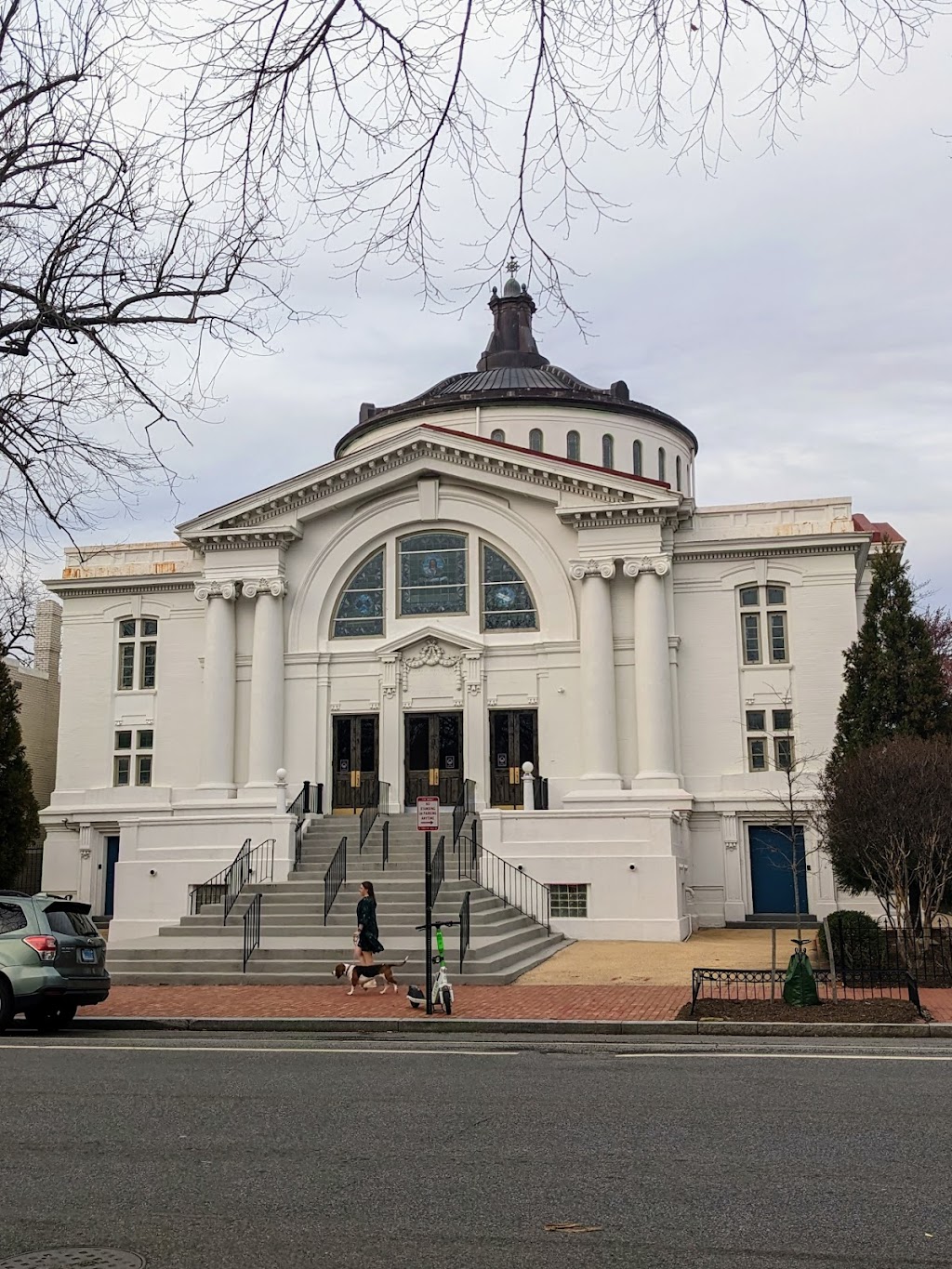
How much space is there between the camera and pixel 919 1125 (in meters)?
8.82

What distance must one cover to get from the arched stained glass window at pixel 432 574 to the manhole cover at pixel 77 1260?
2989cm

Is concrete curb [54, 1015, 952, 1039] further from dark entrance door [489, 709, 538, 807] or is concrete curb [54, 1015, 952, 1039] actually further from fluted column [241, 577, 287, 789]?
dark entrance door [489, 709, 538, 807]

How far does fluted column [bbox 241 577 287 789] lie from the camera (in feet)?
114

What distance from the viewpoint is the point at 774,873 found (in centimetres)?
3322

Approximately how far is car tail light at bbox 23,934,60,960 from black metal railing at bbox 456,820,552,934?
1353 centimetres

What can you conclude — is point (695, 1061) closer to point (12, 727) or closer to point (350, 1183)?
point (350, 1183)

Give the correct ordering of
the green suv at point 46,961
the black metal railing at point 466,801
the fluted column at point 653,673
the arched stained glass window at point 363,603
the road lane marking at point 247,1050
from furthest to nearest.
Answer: the arched stained glass window at point 363,603, the fluted column at point 653,673, the black metal railing at point 466,801, the green suv at point 46,961, the road lane marking at point 247,1050

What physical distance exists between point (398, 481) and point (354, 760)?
7864 mm

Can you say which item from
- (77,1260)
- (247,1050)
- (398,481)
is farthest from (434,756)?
(77,1260)

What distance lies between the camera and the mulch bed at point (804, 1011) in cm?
1598

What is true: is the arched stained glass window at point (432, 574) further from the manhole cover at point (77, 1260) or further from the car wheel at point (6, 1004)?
the manhole cover at point (77, 1260)

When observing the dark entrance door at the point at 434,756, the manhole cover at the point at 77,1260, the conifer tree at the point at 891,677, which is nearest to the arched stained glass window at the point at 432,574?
the dark entrance door at the point at 434,756

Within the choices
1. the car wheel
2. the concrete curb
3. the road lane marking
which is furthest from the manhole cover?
the car wheel

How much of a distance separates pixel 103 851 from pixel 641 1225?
3351 cm
